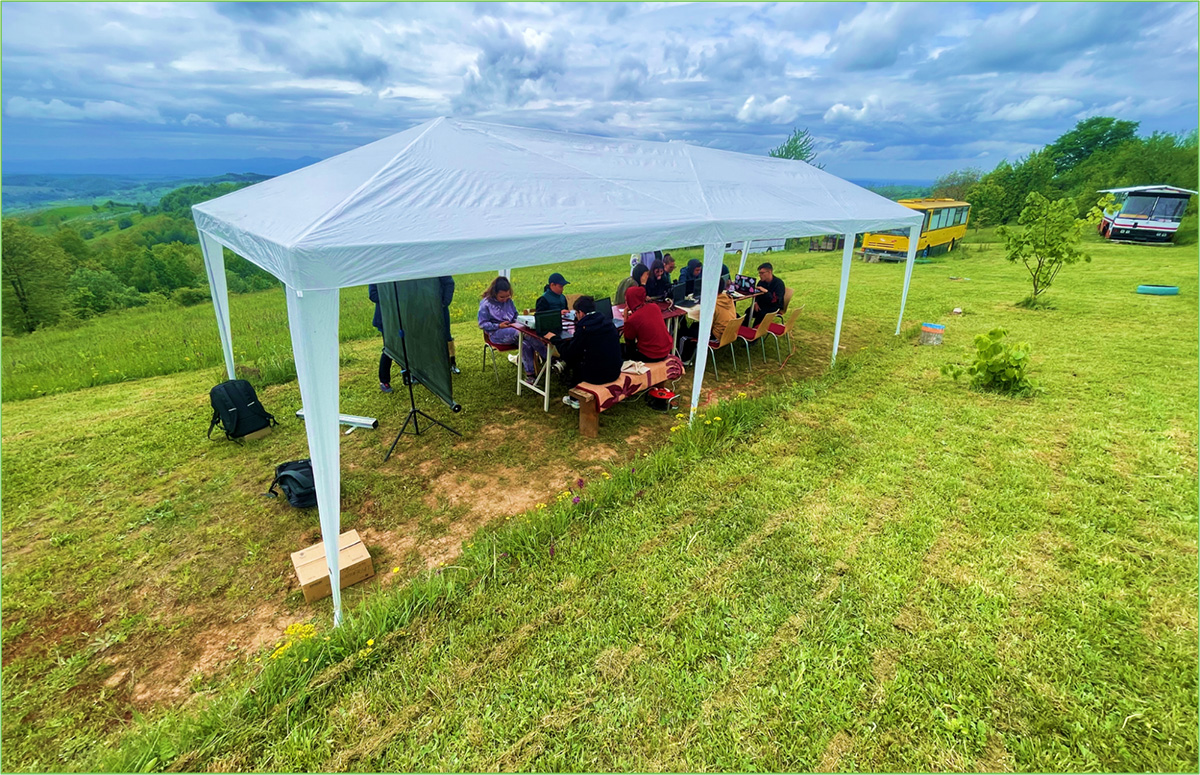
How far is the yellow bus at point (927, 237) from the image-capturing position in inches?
731

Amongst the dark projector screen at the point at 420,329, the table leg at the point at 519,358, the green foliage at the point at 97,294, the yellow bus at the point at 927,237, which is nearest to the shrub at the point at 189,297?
the green foliage at the point at 97,294

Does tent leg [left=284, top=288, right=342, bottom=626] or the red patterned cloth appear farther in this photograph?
the red patterned cloth

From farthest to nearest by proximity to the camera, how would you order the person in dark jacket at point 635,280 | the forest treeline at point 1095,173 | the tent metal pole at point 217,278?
1. the forest treeline at point 1095,173
2. the person in dark jacket at point 635,280
3. the tent metal pole at point 217,278

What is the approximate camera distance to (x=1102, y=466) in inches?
162

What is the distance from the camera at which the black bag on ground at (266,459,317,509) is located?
3.80 metres

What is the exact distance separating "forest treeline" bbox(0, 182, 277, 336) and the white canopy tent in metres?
10.1

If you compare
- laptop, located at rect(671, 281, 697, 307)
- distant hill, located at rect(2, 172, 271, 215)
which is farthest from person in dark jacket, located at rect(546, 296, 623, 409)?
distant hill, located at rect(2, 172, 271, 215)

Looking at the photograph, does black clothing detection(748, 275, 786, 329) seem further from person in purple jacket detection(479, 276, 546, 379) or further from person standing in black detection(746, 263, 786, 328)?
person in purple jacket detection(479, 276, 546, 379)

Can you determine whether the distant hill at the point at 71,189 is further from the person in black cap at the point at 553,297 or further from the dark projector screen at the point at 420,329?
the person in black cap at the point at 553,297

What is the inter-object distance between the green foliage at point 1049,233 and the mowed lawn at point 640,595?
5.66 metres

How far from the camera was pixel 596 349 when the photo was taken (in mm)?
4773

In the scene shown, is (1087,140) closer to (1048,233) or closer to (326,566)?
(1048,233)

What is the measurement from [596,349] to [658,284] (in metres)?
3.37

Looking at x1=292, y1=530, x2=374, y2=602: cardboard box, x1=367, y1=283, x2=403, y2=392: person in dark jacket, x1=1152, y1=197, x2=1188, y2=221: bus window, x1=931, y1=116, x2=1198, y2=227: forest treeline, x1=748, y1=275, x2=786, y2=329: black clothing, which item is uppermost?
x1=931, y1=116, x2=1198, y2=227: forest treeline
